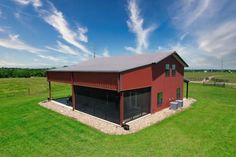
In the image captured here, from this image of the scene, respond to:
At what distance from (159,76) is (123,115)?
541cm

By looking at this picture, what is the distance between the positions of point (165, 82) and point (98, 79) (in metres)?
7.14

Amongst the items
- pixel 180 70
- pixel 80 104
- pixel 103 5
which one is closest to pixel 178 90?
pixel 180 70

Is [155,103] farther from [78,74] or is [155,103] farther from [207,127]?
[78,74]

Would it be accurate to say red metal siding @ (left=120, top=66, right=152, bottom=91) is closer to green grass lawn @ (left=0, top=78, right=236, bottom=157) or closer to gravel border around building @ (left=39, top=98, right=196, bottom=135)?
gravel border around building @ (left=39, top=98, right=196, bottom=135)

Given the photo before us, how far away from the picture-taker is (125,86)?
10.6 m

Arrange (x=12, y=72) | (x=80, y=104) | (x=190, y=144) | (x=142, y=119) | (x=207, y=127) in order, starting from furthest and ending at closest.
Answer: (x=12, y=72)
(x=80, y=104)
(x=142, y=119)
(x=207, y=127)
(x=190, y=144)

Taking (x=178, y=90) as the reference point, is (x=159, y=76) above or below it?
above


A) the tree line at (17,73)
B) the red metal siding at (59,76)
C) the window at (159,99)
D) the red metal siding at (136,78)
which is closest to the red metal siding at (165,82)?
the window at (159,99)

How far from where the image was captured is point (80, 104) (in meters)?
14.8

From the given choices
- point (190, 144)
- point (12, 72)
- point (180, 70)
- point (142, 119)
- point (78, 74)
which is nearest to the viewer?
point (190, 144)

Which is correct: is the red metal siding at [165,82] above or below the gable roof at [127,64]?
below

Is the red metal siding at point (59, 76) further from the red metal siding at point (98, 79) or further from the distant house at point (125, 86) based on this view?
the red metal siding at point (98, 79)

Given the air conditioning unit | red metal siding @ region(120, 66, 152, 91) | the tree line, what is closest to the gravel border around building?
the air conditioning unit

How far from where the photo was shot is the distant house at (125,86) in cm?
1080
